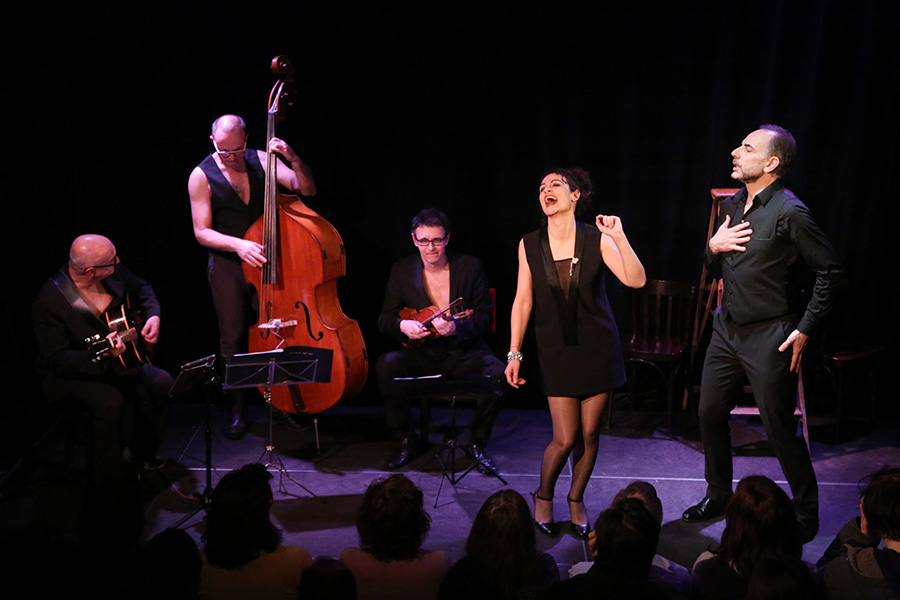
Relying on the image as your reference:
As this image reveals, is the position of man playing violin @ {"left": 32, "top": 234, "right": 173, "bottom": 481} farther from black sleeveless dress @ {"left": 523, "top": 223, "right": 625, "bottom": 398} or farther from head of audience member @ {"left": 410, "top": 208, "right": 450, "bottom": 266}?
black sleeveless dress @ {"left": 523, "top": 223, "right": 625, "bottom": 398}

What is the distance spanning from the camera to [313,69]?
199 inches

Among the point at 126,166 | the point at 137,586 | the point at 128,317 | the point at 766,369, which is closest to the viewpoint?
the point at 137,586

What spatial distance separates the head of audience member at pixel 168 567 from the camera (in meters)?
2.30

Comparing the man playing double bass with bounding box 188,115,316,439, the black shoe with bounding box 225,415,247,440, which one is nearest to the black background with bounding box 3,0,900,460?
the man playing double bass with bounding box 188,115,316,439

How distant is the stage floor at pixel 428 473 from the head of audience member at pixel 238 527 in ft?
3.78

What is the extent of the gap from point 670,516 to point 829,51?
2843 mm

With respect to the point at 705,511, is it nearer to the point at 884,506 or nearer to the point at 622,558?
the point at 884,506

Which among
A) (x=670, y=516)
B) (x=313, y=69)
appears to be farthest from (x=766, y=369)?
(x=313, y=69)

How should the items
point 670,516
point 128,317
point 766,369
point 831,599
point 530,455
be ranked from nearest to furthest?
point 831,599 → point 766,369 → point 670,516 → point 128,317 → point 530,455

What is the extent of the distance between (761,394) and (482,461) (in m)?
1.54

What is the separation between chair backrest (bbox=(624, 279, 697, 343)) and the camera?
200 inches

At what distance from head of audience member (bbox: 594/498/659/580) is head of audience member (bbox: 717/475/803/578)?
425mm

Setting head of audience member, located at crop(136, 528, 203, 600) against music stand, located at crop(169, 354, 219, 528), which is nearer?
head of audience member, located at crop(136, 528, 203, 600)

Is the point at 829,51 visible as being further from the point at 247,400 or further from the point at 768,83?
the point at 247,400
